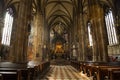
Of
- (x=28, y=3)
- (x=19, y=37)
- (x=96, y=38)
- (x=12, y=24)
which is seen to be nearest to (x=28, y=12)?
(x=28, y=3)

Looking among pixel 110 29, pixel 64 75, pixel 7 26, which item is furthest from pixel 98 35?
pixel 7 26

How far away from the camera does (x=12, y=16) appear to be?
23438 millimetres

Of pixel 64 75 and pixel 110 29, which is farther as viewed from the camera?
pixel 110 29

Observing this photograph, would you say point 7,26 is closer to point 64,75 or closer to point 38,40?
point 38,40

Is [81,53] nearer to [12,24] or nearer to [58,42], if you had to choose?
[12,24]

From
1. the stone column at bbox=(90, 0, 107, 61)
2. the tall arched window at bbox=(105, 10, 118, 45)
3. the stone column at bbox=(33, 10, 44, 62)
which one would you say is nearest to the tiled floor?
the stone column at bbox=(90, 0, 107, 61)

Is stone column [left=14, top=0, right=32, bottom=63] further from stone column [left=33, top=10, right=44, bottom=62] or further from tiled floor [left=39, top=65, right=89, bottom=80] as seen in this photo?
stone column [left=33, top=10, right=44, bottom=62]

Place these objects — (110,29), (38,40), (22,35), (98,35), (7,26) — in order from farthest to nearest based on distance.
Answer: (7,26) → (110,29) → (38,40) → (98,35) → (22,35)

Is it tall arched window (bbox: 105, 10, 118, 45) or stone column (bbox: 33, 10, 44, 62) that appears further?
tall arched window (bbox: 105, 10, 118, 45)

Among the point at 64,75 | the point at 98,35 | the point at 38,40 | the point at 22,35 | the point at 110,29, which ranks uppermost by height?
the point at 110,29

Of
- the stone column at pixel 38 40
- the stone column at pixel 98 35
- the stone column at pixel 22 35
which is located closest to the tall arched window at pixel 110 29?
the stone column at pixel 98 35

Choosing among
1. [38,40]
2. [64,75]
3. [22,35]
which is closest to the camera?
[64,75]

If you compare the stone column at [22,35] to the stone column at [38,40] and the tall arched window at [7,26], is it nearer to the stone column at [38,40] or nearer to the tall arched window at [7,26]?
the stone column at [38,40]

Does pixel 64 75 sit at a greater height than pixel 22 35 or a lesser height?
lesser
